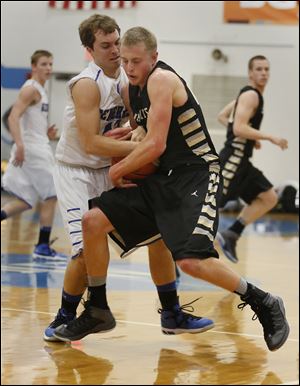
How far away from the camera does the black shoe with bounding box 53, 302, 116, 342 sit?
513cm

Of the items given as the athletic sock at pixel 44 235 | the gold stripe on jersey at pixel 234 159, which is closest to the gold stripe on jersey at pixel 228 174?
the gold stripe on jersey at pixel 234 159

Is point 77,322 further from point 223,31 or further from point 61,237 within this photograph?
point 223,31

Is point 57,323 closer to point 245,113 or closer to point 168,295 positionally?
point 168,295

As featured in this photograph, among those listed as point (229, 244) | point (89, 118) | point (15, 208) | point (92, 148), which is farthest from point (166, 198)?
point (15, 208)

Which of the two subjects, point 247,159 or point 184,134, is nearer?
point 184,134

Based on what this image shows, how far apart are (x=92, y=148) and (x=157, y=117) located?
56 centimetres

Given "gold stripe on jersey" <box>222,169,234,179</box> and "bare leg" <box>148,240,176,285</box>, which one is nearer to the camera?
"bare leg" <box>148,240,176,285</box>

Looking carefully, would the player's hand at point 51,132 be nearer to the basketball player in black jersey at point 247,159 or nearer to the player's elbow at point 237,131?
the basketball player in black jersey at point 247,159

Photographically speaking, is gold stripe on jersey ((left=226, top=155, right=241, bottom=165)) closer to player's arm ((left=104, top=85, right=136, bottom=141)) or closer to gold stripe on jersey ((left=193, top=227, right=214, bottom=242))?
player's arm ((left=104, top=85, right=136, bottom=141))

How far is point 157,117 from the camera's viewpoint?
4777 millimetres

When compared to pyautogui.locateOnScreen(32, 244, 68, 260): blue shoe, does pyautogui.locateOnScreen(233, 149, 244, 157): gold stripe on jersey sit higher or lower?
higher

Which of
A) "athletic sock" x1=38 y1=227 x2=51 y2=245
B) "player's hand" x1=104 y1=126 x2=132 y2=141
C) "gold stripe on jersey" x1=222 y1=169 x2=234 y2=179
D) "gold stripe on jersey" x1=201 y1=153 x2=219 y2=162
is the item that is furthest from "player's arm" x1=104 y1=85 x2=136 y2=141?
"athletic sock" x1=38 y1=227 x2=51 y2=245

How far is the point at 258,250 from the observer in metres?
11.2

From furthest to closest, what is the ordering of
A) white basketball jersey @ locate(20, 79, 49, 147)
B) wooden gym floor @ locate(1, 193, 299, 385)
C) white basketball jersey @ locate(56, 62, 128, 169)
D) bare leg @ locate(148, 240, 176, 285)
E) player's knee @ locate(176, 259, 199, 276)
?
1. white basketball jersey @ locate(20, 79, 49, 147)
2. bare leg @ locate(148, 240, 176, 285)
3. white basketball jersey @ locate(56, 62, 128, 169)
4. player's knee @ locate(176, 259, 199, 276)
5. wooden gym floor @ locate(1, 193, 299, 385)
